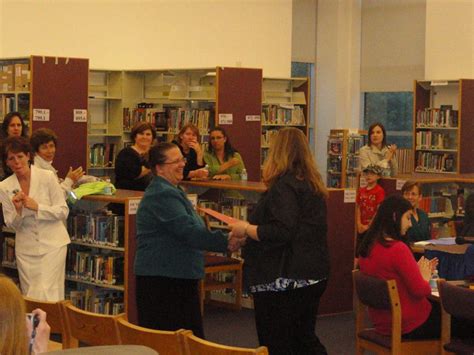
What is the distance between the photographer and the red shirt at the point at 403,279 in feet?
18.2

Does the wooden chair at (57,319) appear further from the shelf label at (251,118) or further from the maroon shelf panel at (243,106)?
the shelf label at (251,118)

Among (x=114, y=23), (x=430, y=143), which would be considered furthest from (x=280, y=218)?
(x=430, y=143)

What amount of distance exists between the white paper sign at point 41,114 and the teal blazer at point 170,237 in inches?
231

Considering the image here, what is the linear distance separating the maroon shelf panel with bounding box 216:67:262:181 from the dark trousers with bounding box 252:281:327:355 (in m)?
6.90

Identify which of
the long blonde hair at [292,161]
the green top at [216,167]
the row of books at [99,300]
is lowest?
the row of books at [99,300]

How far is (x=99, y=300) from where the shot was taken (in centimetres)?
791

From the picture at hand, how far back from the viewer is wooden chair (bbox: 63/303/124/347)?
4250 millimetres

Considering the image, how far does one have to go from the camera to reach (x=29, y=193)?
655 centimetres

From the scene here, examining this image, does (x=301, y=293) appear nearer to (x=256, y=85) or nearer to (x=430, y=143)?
(x=256, y=85)

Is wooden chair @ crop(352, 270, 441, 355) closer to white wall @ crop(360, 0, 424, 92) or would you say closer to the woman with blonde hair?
the woman with blonde hair

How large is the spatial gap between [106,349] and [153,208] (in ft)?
6.06

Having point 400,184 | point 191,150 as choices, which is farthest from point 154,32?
point 400,184

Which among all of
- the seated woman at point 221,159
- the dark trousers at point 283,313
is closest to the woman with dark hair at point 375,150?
the seated woman at point 221,159

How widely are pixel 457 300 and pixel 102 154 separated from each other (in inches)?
313
